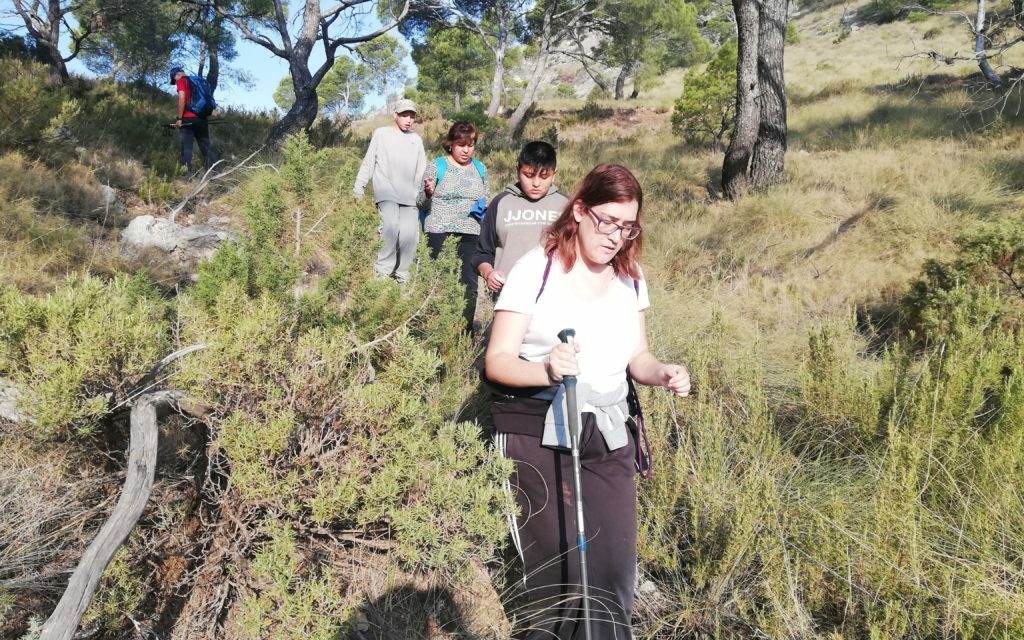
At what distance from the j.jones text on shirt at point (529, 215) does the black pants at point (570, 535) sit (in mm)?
1671

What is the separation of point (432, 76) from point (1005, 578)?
42.9 m

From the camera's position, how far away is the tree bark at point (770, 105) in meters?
8.21

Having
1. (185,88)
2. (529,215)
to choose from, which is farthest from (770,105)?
(185,88)

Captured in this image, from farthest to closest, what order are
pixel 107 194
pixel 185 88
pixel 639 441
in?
1. pixel 185 88
2. pixel 107 194
3. pixel 639 441

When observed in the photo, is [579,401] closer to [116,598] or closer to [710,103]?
[116,598]

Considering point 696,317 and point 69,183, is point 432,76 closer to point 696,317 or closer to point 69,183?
point 69,183

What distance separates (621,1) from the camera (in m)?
19.6

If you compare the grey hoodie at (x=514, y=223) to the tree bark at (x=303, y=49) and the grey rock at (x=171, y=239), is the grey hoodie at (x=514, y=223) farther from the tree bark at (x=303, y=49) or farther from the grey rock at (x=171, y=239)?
the tree bark at (x=303, y=49)

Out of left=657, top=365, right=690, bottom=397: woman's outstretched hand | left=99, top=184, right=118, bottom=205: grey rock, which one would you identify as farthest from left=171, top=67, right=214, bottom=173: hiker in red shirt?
left=657, top=365, right=690, bottom=397: woman's outstretched hand

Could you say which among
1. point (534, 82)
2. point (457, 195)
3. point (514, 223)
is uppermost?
point (534, 82)

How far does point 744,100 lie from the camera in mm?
8391

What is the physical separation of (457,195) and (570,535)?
3163 mm

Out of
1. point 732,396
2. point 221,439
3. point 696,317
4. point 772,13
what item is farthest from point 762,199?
point 221,439

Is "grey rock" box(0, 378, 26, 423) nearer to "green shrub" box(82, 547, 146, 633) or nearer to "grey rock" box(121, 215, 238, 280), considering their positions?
"green shrub" box(82, 547, 146, 633)
